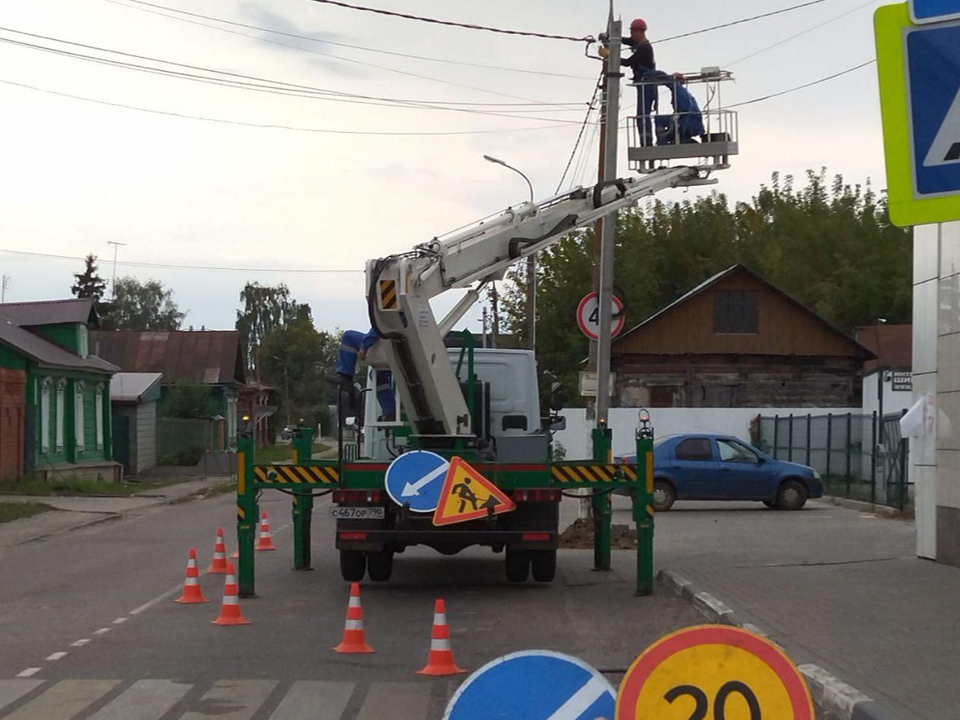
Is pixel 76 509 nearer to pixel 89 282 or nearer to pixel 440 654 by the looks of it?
pixel 440 654

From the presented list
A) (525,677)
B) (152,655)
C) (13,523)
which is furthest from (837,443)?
(525,677)

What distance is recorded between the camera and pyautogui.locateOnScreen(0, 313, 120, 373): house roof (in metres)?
35.6

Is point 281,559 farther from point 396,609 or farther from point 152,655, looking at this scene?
point 152,655

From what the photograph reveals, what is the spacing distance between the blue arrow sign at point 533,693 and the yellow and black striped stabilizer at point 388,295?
28.6 feet

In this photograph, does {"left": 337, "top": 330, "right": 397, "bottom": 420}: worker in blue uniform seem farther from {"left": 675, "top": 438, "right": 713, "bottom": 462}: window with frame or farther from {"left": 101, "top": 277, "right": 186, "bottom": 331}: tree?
{"left": 101, "top": 277, "right": 186, "bottom": 331}: tree

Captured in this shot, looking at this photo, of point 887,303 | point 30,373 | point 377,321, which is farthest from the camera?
point 887,303

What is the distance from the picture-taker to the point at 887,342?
187 ft

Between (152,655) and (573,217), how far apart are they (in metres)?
6.98

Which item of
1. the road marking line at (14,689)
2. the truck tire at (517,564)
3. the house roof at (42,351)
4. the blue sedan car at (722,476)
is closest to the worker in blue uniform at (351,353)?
the truck tire at (517,564)

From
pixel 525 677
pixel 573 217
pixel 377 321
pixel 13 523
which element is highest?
pixel 573 217

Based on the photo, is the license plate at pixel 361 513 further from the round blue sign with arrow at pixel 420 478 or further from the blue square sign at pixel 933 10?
the blue square sign at pixel 933 10

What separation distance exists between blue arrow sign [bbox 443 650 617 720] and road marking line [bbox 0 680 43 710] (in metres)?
5.15

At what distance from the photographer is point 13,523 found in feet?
82.3

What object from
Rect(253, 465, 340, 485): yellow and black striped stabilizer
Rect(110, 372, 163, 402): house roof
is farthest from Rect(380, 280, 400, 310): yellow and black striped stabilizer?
Rect(110, 372, 163, 402): house roof
